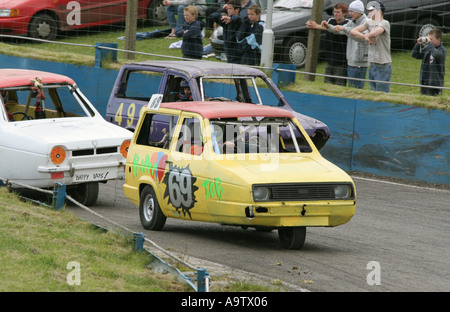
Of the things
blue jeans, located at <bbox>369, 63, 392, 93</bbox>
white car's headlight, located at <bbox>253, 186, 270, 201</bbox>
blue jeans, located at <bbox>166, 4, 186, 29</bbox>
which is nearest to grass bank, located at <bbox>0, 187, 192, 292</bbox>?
white car's headlight, located at <bbox>253, 186, 270, 201</bbox>

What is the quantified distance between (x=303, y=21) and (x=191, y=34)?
3155 millimetres

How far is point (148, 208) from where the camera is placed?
1030 cm

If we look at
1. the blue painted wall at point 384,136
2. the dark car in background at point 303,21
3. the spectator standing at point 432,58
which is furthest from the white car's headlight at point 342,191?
the dark car in background at point 303,21

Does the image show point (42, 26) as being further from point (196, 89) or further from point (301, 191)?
point (301, 191)

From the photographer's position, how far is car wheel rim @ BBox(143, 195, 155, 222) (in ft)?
33.5

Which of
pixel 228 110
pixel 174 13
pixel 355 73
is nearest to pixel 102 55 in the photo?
pixel 174 13

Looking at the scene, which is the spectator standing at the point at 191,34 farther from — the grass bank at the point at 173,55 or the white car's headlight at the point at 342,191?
the white car's headlight at the point at 342,191

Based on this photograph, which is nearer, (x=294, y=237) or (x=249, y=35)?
(x=294, y=237)

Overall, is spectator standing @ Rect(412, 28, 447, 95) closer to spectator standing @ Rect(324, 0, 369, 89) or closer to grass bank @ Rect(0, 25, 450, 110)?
grass bank @ Rect(0, 25, 450, 110)

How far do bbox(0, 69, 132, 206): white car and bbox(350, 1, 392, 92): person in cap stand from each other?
544cm

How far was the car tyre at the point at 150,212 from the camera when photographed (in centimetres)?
1007
